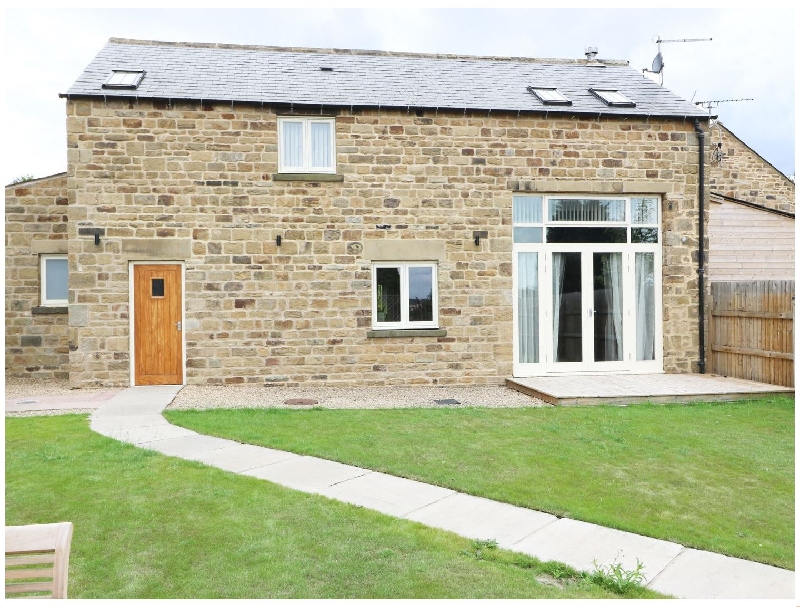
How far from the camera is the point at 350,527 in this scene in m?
4.21

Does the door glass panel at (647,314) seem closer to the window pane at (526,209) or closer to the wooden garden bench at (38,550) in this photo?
the window pane at (526,209)

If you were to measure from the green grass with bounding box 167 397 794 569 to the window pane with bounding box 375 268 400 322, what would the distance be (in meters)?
2.87

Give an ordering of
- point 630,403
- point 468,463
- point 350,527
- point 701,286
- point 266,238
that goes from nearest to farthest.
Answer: point 350,527 → point 468,463 → point 630,403 → point 266,238 → point 701,286

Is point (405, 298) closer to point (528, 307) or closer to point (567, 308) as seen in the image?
point (528, 307)

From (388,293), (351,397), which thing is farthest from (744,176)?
(351,397)

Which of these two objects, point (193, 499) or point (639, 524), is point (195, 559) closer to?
point (193, 499)

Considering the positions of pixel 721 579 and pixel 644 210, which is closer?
pixel 721 579

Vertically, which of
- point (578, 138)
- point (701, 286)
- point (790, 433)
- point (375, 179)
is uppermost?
point (578, 138)

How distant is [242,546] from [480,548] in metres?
1.51

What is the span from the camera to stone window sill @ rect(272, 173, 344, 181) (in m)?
11.0

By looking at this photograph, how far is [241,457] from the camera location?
6.14 meters

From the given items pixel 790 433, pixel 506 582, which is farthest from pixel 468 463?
pixel 790 433

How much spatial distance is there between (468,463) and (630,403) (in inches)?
179

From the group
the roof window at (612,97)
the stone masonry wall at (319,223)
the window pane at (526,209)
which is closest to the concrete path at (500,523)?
the stone masonry wall at (319,223)
